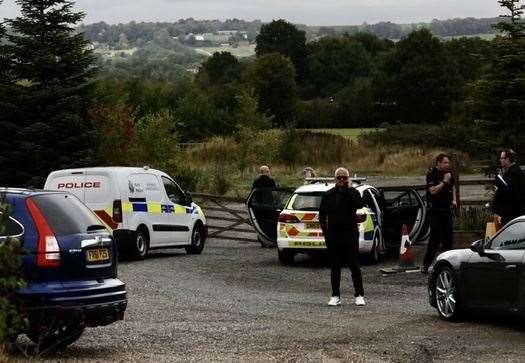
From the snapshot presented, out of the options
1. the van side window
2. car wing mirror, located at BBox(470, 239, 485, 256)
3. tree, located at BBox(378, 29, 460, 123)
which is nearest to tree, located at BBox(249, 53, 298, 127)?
tree, located at BBox(378, 29, 460, 123)

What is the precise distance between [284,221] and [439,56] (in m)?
94.3

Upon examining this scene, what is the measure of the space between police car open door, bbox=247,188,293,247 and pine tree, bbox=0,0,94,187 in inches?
414

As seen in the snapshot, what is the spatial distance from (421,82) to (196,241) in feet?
292

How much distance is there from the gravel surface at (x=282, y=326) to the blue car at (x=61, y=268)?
0.36 meters

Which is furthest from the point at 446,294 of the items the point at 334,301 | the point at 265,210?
the point at 265,210

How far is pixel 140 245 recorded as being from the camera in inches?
1023

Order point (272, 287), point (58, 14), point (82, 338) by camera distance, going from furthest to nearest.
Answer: point (58, 14)
point (272, 287)
point (82, 338)

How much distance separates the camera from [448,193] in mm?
20844

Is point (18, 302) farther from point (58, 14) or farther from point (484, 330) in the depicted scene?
point (58, 14)

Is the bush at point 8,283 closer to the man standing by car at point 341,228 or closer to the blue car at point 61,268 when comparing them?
the blue car at point 61,268

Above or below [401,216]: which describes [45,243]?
above

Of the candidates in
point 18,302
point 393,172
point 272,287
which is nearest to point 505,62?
point 272,287

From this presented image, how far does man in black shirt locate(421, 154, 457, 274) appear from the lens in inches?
819

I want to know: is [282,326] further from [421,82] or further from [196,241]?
[421,82]
